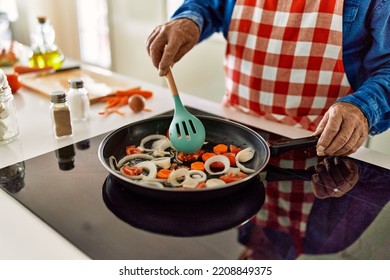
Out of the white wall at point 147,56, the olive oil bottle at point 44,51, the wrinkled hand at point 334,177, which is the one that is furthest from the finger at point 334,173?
the white wall at point 147,56

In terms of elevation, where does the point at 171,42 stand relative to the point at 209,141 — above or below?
above

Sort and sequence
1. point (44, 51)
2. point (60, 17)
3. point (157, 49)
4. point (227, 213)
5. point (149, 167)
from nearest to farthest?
point (227, 213) < point (149, 167) < point (157, 49) < point (44, 51) < point (60, 17)

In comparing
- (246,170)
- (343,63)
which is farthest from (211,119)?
(343,63)

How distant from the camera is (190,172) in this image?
31.0 inches

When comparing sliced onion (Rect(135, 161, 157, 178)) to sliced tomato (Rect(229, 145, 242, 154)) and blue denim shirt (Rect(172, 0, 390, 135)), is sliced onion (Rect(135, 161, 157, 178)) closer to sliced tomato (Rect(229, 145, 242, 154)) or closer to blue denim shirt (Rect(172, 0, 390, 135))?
sliced tomato (Rect(229, 145, 242, 154))

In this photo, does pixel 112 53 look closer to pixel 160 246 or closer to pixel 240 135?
pixel 240 135

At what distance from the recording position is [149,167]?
2.60 feet

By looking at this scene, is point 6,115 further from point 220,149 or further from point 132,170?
point 220,149

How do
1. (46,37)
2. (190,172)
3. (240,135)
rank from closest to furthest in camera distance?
1. (190,172)
2. (240,135)
3. (46,37)

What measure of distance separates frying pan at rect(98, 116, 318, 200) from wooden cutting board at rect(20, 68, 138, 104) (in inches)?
12.5

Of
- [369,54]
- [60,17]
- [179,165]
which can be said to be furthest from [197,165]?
[60,17]

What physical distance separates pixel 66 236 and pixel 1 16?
2.34m

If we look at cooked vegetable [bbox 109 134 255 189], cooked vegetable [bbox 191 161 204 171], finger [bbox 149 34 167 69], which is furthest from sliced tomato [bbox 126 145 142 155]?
finger [bbox 149 34 167 69]

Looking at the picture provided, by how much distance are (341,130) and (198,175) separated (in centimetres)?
28
